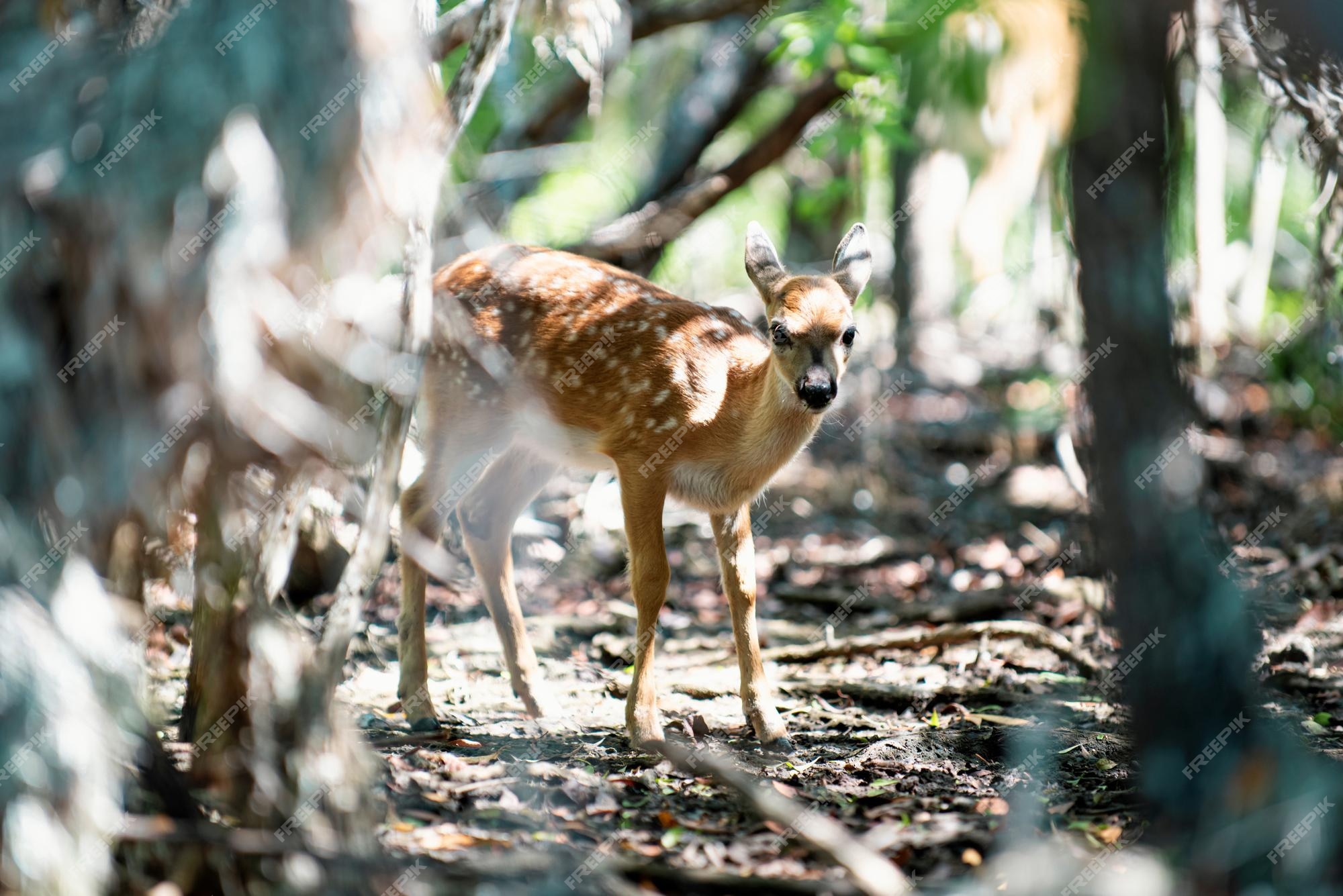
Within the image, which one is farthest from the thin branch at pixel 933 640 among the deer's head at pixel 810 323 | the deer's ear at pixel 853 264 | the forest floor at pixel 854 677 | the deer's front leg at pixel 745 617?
the deer's ear at pixel 853 264

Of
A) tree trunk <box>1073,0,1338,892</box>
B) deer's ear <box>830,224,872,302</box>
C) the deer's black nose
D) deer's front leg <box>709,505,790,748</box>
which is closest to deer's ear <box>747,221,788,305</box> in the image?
deer's ear <box>830,224,872,302</box>

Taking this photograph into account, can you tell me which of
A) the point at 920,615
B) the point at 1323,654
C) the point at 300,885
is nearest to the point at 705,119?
the point at 920,615

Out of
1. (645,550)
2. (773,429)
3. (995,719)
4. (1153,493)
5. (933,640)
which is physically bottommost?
(995,719)

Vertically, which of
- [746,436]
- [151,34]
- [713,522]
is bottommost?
[713,522]

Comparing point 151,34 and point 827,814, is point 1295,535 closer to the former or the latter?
point 827,814

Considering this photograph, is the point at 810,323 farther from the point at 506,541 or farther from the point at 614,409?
the point at 506,541

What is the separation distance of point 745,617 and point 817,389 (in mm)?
1140

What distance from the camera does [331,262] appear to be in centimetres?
337

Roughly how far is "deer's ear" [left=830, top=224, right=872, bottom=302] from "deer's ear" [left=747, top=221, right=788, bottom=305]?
300 millimetres

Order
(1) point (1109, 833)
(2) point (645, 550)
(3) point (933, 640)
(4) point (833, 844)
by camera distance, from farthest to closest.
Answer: (3) point (933, 640), (2) point (645, 550), (1) point (1109, 833), (4) point (833, 844)

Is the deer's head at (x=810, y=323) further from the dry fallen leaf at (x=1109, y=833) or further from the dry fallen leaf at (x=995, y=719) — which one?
the dry fallen leaf at (x=1109, y=833)

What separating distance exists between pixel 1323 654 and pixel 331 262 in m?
5.37

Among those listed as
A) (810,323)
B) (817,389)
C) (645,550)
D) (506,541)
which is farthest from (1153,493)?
(506,541)

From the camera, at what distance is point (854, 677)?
20.7 feet
